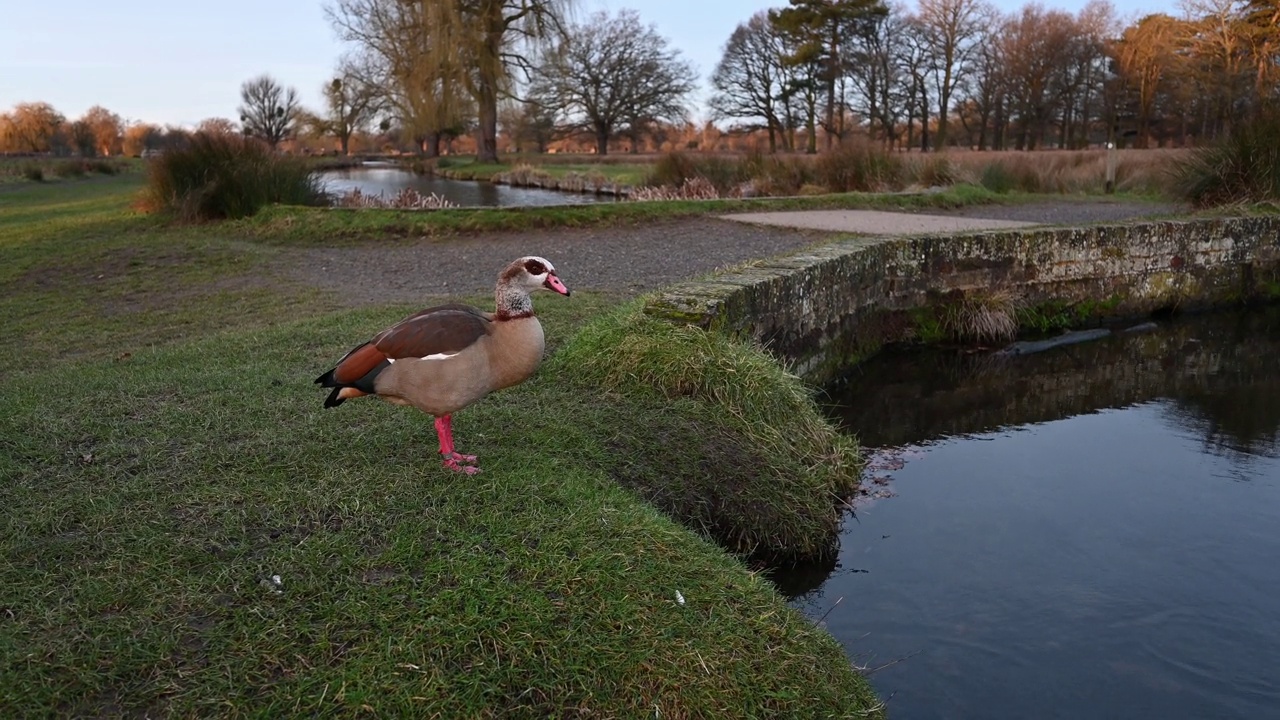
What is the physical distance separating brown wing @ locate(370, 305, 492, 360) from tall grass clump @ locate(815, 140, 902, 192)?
15.6 metres

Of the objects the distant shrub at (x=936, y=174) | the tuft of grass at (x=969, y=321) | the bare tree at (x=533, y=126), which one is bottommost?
the tuft of grass at (x=969, y=321)

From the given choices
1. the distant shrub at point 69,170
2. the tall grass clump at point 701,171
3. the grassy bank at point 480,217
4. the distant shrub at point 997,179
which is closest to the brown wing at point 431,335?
the grassy bank at point 480,217

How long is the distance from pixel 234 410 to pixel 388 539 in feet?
6.18

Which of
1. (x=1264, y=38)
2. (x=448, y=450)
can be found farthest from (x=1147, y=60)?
(x=448, y=450)

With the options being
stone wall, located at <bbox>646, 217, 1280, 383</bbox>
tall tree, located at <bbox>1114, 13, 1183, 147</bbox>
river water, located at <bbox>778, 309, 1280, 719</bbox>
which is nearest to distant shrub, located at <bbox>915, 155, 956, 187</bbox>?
stone wall, located at <bbox>646, 217, 1280, 383</bbox>

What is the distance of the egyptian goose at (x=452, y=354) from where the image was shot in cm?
358

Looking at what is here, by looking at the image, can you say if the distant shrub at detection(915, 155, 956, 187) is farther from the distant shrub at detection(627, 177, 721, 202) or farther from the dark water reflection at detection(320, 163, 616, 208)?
the dark water reflection at detection(320, 163, 616, 208)

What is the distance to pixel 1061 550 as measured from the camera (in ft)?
16.1

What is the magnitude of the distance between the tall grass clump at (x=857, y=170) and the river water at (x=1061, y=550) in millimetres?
10281

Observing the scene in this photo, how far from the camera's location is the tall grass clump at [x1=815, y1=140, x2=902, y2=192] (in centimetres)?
1825

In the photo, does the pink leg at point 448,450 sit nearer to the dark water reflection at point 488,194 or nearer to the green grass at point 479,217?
the green grass at point 479,217

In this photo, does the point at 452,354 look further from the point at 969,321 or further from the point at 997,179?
the point at 997,179

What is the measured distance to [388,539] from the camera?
→ 324 centimetres

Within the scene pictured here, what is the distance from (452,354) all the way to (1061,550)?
3.51 m
